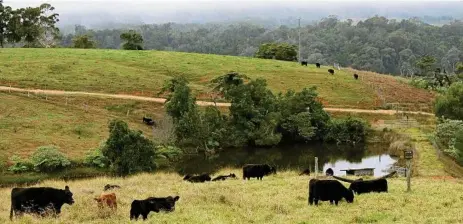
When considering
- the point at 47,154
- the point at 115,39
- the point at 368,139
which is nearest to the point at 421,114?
the point at 368,139

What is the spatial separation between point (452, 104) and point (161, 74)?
1276 inches

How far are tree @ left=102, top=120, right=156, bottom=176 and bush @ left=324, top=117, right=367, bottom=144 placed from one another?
20.7 metres

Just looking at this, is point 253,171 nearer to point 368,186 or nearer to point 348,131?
point 368,186

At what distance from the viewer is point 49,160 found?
38.2 meters

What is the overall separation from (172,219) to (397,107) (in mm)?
49513

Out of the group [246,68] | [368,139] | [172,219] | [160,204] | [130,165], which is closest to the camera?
[172,219]

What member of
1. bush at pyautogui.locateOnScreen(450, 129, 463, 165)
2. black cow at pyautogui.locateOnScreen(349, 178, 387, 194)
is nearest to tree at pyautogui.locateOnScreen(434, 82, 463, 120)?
bush at pyautogui.locateOnScreen(450, 129, 463, 165)

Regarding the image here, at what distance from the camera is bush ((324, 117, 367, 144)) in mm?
52447

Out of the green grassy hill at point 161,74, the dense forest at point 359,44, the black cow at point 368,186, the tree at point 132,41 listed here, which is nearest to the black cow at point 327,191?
the black cow at point 368,186

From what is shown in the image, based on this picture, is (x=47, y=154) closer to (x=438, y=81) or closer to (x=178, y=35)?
(x=438, y=81)

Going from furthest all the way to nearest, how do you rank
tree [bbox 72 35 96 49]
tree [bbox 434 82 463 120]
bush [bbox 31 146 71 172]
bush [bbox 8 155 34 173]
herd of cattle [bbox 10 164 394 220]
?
tree [bbox 72 35 96 49]
tree [bbox 434 82 463 120]
bush [bbox 31 146 71 172]
bush [bbox 8 155 34 173]
herd of cattle [bbox 10 164 394 220]

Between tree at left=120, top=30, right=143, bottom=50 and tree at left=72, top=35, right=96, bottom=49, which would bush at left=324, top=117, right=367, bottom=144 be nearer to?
tree at left=120, top=30, right=143, bottom=50

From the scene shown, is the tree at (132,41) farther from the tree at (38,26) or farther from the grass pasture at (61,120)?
the grass pasture at (61,120)

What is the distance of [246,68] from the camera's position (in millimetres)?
69312
